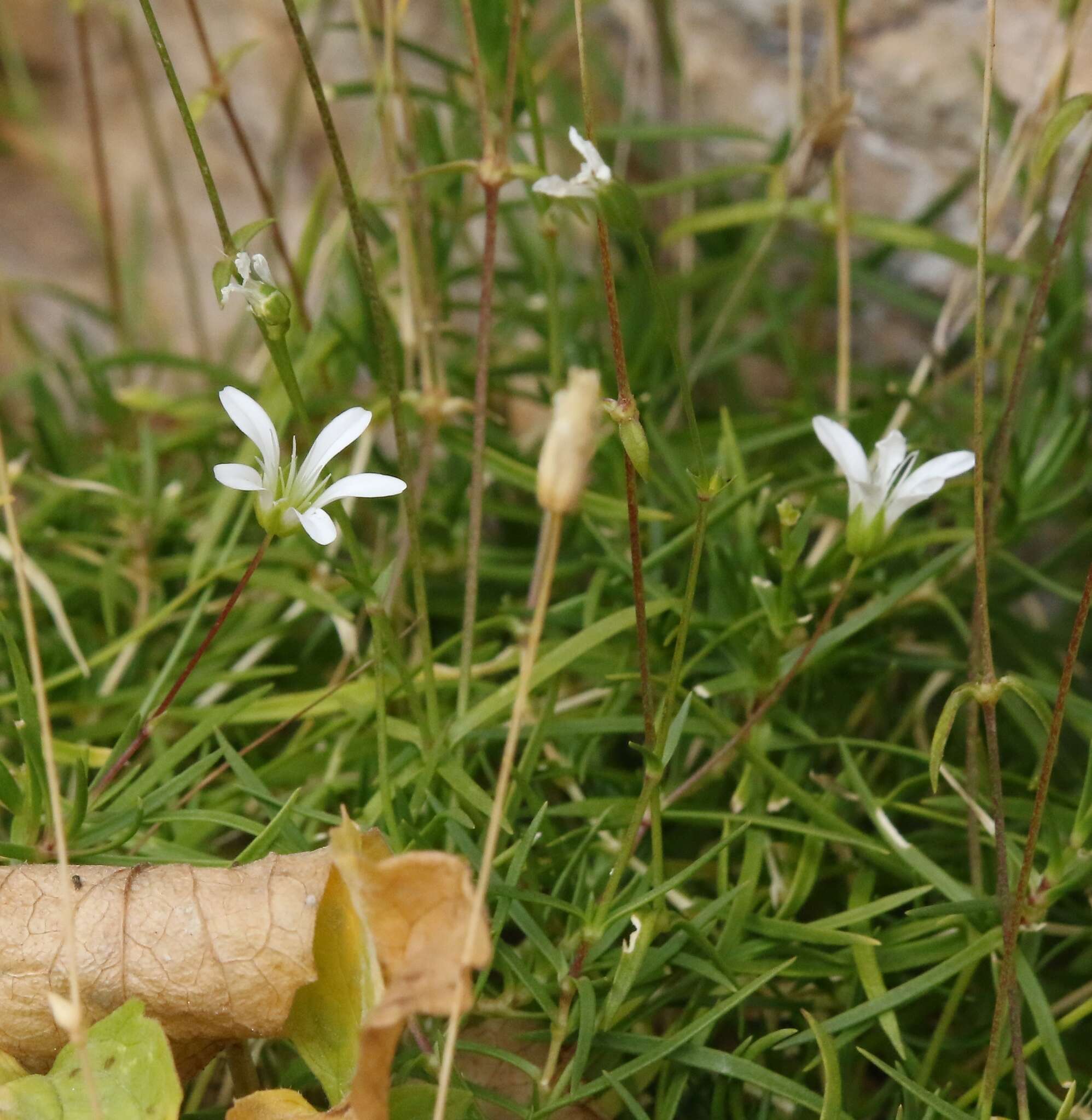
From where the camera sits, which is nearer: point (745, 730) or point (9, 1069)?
point (9, 1069)

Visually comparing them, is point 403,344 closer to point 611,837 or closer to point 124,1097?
point 611,837

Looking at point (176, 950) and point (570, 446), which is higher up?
point (570, 446)

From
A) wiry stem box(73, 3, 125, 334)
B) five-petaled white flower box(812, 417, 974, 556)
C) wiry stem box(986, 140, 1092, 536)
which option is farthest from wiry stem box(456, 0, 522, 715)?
wiry stem box(73, 3, 125, 334)

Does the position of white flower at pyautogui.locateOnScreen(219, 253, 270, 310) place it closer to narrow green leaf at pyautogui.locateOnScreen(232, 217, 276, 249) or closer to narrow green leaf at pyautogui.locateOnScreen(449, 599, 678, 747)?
narrow green leaf at pyautogui.locateOnScreen(232, 217, 276, 249)

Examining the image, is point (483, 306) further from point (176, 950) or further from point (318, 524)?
point (176, 950)

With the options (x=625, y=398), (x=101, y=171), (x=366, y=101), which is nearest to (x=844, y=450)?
(x=625, y=398)

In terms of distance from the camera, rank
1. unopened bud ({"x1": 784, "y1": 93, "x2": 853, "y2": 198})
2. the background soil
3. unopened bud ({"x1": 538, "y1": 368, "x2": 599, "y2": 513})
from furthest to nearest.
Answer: the background soil, unopened bud ({"x1": 784, "y1": 93, "x2": 853, "y2": 198}), unopened bud ({"x1": 538, "y1": 368, "x2": 599, "y2": 513})
